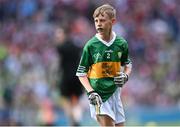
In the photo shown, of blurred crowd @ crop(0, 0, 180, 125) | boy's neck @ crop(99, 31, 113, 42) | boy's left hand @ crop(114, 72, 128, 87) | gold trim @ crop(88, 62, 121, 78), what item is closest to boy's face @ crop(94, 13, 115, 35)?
boy's neck @ crop(99, 31, 113, 42)

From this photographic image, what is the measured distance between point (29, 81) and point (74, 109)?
480cm

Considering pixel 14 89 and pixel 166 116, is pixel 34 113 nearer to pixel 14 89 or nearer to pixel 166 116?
pixel 14 89

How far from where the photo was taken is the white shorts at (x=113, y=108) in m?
9.27

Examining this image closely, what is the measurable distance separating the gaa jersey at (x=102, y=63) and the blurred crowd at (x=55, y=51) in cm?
868

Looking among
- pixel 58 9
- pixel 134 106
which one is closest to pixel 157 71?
pixel 134 106

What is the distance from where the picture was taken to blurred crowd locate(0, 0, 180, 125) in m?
19.3

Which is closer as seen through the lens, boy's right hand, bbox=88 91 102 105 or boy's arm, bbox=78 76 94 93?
boy's right hand, bbox=88 91 102 105

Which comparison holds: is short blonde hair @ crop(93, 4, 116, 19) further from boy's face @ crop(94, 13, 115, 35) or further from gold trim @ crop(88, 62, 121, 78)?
gold trim @ crop(88, 62, 121, 78)

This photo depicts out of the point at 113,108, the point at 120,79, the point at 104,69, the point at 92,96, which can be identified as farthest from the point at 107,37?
the point at 113,108

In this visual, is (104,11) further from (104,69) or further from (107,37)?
(104,69)

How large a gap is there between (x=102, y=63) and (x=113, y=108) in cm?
57

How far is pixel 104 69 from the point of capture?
927 cm

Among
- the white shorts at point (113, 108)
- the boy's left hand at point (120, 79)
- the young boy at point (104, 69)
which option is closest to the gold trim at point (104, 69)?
the young boy at point (104, 69)

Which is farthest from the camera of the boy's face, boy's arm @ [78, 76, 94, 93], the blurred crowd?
the blurred crowd
